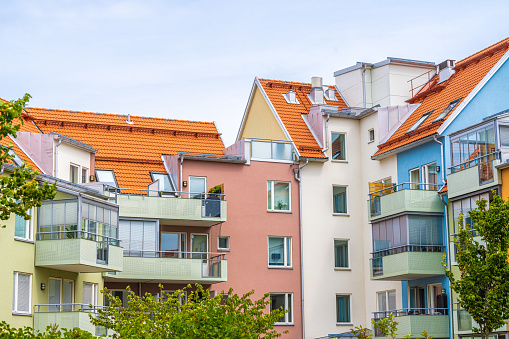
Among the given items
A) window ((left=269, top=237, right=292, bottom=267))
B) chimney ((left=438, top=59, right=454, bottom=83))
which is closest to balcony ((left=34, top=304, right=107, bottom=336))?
window ((left=269, top=237, right=292, bottom=267))

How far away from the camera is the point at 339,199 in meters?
47.7

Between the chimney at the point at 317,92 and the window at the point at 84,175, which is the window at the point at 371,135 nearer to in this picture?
the chimney at the point at 317,92

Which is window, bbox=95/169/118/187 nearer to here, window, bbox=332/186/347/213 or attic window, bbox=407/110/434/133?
window, bbox=332/186/347/213

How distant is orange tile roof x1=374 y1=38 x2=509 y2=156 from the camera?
4288 centimetres

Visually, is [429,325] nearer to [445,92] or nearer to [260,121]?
[445,92]

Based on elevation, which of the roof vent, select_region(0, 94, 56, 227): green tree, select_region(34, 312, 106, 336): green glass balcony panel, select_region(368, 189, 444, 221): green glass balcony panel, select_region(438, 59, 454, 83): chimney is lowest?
select_region(34, 312, 106, 336): green glass balcony panel

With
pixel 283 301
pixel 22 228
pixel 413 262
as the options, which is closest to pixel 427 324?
pixel 413 262

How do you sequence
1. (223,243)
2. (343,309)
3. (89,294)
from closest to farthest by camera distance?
1. (89,294)
2. (223,243)
3. (343,309)

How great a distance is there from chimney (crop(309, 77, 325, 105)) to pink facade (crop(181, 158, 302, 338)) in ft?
20.4

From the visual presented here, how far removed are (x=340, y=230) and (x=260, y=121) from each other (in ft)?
27.7

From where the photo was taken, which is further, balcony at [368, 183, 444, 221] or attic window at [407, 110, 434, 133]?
attic window at [407, 110, 434, 133]

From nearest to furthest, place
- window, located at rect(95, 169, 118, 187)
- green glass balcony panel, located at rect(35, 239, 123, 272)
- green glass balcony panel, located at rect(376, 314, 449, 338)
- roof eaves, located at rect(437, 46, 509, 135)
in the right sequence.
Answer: green glass balcony panel, located at rect(35, 239, 123, 272), green glass balcony panel, located at rect(376, 314, 449, 338), roof eaves, located at rect(437, 46, 509, 135), window, located at rect(95, 169, 118, 187)

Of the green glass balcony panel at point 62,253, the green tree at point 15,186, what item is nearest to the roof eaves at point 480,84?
the green glass balcony panel at point 62,253

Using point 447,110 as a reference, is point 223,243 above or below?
below
